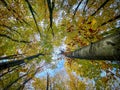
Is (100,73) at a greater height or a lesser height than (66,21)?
lesser

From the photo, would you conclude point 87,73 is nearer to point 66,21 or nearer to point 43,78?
point 66,21

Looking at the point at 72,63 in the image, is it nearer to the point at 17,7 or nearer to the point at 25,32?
the point at 25,32

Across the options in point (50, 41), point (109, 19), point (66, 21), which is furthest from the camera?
point (50, 41)

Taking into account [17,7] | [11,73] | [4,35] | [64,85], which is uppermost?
[17,7]

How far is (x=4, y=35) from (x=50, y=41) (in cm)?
497

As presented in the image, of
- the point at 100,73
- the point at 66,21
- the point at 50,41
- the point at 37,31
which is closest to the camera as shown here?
the point at 100,73

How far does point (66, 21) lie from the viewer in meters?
8.68

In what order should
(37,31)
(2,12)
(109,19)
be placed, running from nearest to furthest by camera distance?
(109,19) < (2,12) < (37,31)

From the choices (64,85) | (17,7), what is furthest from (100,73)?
(64,85)

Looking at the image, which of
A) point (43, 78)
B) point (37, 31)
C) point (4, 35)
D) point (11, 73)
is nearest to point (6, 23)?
point (4, 35)

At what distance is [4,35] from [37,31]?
3219 mm

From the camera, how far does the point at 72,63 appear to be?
33.8 ft

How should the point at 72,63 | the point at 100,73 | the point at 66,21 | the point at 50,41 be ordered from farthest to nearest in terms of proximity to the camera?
1. the point at 50,41
2. the point at 72,63
3. the point at 66,21
4. the point at 100,73

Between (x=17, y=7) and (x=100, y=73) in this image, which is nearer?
(x=100, y=73)
